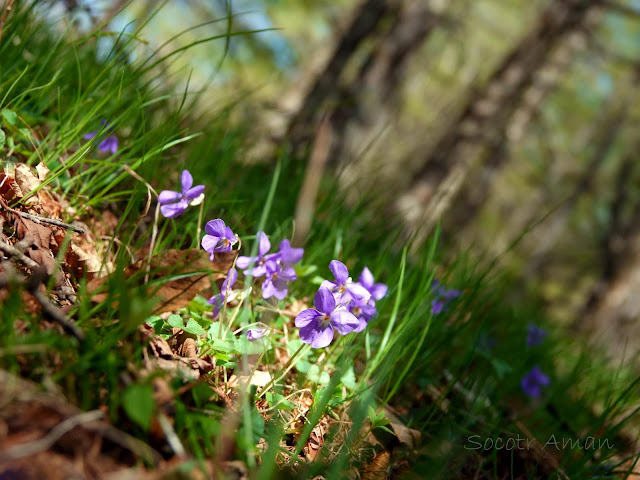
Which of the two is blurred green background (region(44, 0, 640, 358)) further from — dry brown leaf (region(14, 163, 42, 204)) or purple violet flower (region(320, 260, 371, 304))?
dry brown leaf (region(14, 163, 42, 204))

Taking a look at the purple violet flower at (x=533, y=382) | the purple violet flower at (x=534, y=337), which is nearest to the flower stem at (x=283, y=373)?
the purple violet flower at (x=533, y=382)

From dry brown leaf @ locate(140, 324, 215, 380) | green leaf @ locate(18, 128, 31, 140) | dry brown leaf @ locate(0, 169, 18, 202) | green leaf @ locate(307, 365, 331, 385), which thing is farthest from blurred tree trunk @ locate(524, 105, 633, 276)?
dry brown leaf @ locate(0, 169, 18, 202)

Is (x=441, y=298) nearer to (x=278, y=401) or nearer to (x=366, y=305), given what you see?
(x=366, y=305)

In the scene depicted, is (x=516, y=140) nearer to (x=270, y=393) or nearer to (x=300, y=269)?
(x=300, y=269)

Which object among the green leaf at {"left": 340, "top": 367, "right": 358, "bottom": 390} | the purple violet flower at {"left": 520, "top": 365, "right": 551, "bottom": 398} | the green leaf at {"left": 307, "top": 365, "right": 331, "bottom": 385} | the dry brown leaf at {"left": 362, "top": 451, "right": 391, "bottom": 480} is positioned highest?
the green leaf at {"left": 307, "top": 365, "right": 331, "bottom": 385}

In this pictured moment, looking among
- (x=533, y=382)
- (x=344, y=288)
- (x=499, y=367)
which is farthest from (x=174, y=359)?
(x=533, y=382)

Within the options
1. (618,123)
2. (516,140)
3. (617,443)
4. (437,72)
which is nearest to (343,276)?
(617,443)
